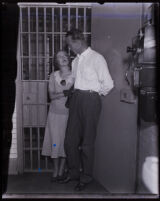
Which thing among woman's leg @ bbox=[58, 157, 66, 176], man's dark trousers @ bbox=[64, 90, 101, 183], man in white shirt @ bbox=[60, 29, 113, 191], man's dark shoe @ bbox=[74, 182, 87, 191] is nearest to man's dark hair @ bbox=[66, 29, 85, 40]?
man in white shirt @ bbox=[60, 29, 113, 191]

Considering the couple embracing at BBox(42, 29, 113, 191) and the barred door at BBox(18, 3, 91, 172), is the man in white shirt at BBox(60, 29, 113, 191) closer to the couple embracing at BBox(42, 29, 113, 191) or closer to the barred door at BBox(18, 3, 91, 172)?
the couple embracing at BBox(42, 29, 113, 191)

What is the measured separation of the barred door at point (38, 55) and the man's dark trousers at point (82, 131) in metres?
0.68

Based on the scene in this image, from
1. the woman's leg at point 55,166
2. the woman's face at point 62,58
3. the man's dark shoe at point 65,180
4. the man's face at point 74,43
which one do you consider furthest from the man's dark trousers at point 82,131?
the man's face at point 74,43

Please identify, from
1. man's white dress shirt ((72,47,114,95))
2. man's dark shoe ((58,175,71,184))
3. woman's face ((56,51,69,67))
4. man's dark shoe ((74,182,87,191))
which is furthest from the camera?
man's dark shoe ((58,175,71,184))

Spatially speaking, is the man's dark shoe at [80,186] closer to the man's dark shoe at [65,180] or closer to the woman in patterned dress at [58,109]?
the man's dark shoe at [65,180]

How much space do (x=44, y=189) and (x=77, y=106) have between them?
1.19 m

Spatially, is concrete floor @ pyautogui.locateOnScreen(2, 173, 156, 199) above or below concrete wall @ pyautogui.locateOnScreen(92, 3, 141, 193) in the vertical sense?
below

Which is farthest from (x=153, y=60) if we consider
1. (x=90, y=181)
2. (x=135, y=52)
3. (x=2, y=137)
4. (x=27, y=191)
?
(x=27, y=191)

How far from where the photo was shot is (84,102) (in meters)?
3.07

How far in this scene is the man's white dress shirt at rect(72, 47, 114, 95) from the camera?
3061 millimetres

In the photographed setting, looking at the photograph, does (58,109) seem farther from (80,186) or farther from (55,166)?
(80,186)

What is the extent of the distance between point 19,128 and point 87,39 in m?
1.63

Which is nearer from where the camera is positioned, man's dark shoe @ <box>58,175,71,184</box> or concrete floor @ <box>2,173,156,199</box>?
concrete floor @ <box>2,173,156,199</box>

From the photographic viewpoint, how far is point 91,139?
3.15m
